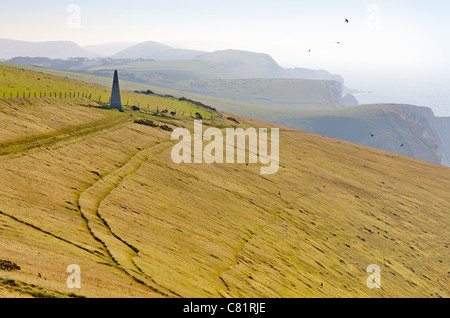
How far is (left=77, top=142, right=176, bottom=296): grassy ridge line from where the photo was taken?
91.5 feet

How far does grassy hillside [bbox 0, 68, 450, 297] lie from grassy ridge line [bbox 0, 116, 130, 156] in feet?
1.16

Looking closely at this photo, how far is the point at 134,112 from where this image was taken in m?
87.4

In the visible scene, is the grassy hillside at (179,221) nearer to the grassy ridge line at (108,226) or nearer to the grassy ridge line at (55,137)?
the grassy ridge line at (108,226)

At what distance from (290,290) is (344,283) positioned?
1105 cm

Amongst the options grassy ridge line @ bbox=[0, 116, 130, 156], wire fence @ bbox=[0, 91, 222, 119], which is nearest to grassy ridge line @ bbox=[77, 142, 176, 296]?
grassy ridge line @ bbox=[0, 116, 130, 156]

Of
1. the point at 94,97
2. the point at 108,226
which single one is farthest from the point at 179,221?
the point at 94,97

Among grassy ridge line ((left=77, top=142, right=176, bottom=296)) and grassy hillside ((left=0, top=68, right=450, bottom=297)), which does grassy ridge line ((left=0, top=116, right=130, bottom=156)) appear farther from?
grassy ridge line ((left=77, top=142, right=176, bottom=296))

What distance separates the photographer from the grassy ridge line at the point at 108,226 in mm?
27891

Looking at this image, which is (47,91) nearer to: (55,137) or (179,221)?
(55,137)

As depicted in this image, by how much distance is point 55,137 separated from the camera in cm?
5419

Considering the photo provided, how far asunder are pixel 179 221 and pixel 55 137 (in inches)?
987

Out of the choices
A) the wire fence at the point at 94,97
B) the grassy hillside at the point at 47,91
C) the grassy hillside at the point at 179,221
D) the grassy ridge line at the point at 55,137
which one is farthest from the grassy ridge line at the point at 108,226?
the grassy hillside at the point at 47,91

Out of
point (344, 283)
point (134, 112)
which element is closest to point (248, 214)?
point (344, 283)
